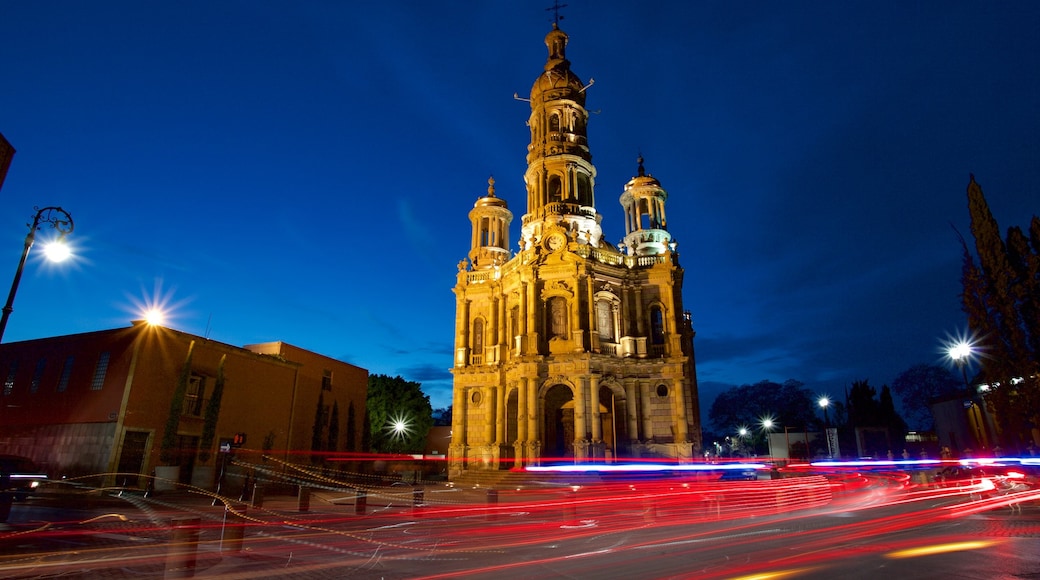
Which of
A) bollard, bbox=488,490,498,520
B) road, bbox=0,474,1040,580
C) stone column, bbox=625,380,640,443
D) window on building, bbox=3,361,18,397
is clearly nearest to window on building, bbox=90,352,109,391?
road, bbox=0,474,1040,580

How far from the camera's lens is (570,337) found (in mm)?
34125

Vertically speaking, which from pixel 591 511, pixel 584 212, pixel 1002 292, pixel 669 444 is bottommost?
pixel 591 511

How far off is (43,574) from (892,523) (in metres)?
16.4

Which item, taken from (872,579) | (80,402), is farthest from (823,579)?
(80,402)

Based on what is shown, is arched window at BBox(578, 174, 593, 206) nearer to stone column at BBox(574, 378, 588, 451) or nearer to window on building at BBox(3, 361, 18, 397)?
stone column at BBox(574, 378, 588, 451)

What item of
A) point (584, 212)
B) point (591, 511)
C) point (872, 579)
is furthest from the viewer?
point (584, 212)

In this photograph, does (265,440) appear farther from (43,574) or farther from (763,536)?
(763,536)

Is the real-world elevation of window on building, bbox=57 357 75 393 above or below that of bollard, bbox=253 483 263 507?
above

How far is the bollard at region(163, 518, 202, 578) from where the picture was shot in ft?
24.5

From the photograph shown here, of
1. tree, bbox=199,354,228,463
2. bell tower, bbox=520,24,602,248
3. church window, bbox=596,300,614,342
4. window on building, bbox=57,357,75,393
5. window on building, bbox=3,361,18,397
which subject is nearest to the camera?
window on building, bbox=57,357,75,393

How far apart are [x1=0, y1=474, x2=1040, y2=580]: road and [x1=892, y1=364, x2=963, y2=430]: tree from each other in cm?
7337

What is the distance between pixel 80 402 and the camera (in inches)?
979

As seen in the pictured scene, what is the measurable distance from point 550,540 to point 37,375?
29219mm

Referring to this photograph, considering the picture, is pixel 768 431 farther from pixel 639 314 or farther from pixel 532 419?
pixel 532 419
